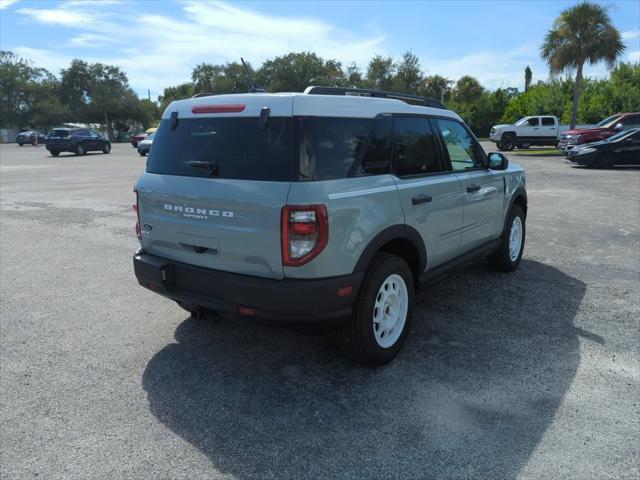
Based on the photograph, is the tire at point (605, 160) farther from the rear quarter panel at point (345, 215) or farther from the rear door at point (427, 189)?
the rear quarter panel at point (345, 215)

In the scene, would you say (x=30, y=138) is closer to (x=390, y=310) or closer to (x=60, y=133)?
(x=60, y=133)

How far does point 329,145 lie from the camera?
3.16 metres

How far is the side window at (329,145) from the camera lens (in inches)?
119

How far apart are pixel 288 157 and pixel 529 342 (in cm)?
249

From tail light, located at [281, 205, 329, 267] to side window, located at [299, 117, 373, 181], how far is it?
0.22m

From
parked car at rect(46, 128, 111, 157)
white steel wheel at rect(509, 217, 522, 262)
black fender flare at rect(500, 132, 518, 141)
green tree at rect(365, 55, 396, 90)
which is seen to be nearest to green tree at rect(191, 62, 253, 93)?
green tree at rect(365, 55, 396, 90)

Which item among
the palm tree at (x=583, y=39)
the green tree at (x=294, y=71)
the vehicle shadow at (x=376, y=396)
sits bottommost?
the vehicle shadow at (x=376, y=396)

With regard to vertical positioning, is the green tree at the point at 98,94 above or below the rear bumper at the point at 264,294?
above

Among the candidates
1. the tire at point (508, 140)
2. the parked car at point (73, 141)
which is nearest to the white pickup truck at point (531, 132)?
the tire at point (508, 140)

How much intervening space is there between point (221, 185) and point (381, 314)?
1.46 metres

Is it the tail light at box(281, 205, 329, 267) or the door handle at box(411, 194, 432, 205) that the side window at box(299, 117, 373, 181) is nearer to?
the tail light at box(281, 205, 329, 267)

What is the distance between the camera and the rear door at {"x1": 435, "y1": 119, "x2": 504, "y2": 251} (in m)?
4.52

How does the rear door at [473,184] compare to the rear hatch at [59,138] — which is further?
the rear hatch at [59,138]

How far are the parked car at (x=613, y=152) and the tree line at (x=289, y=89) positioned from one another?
1789cm
